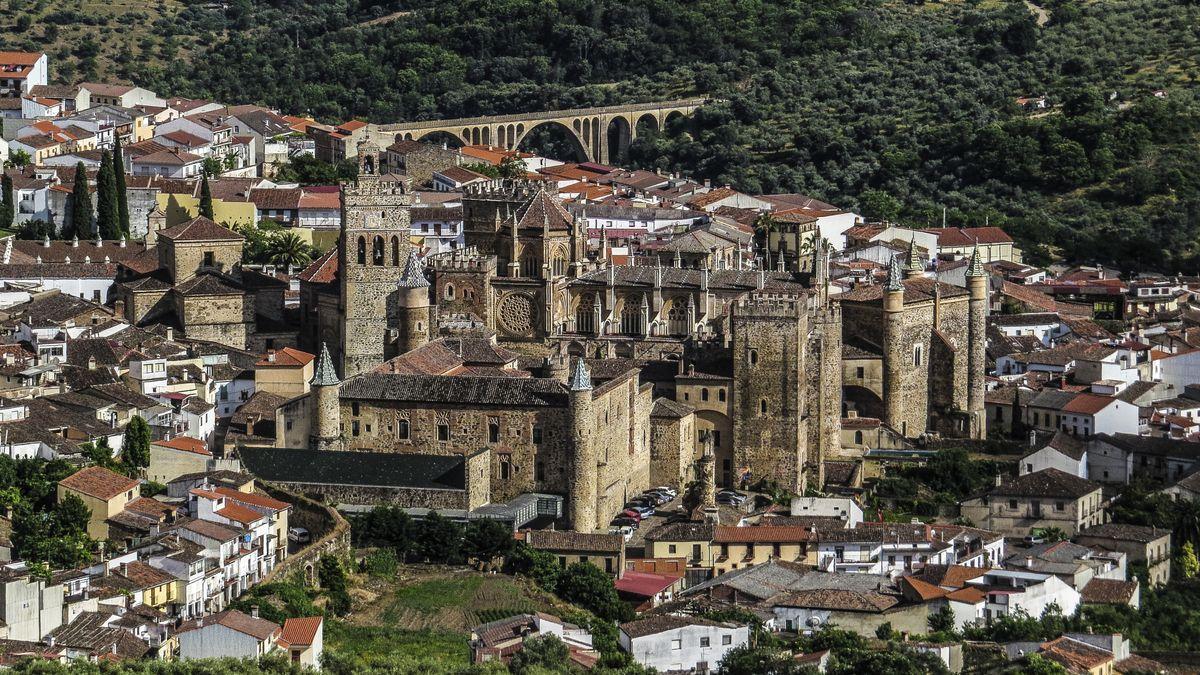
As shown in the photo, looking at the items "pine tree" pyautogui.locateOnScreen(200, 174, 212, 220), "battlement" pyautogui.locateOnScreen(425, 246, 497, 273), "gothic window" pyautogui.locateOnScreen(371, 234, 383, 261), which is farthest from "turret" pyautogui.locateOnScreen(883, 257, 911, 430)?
"pine tree" pyautogui.locateOnScreen(200, 174, 212, 220)

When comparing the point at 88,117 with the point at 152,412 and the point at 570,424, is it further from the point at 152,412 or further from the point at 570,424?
the point at 570,424

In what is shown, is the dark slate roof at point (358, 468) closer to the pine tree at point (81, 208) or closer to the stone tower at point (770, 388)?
the stone tower at point (770, 388)

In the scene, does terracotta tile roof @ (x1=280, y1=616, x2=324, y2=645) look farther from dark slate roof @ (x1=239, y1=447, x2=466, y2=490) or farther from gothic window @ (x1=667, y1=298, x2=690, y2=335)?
gothic window @ (x1=667, y1=298, x2=690, y2=335)

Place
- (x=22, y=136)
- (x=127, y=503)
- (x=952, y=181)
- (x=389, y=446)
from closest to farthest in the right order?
(x=127, y=503), (x=389, y=446), (x=22, y=136), (x=952, y=181)

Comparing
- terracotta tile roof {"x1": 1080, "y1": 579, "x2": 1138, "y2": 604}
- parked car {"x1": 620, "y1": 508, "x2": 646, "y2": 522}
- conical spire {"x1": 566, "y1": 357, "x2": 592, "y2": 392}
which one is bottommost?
terracotta tile roof {"x1": 1080, "y1": 579, "x2": 1138, "y2": 604}

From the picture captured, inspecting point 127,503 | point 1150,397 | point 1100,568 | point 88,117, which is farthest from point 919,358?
point 88,117

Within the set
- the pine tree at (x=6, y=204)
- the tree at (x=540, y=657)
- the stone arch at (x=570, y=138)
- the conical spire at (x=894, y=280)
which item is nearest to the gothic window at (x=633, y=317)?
the conical spire at (x=894, y=280)

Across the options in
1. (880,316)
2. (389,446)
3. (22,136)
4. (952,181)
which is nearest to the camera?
(389,446)
